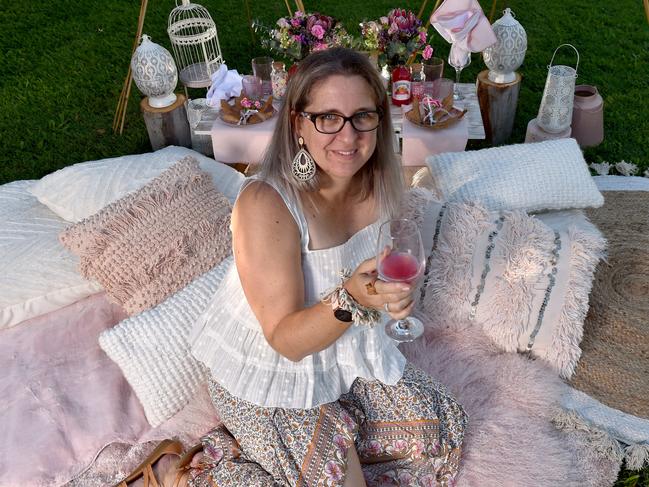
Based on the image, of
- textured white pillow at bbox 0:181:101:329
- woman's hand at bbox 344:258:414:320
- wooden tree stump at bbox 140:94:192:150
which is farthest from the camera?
wooden tree stump at bbox 140:94:192:150

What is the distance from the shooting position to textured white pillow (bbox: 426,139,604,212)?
3.20m

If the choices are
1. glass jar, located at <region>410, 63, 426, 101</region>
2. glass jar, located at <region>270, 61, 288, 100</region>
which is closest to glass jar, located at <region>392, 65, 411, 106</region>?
glass jar, located at <region>410, 63, 426, 101</region>

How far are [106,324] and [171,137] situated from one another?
1920 mm

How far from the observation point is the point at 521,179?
323 cm

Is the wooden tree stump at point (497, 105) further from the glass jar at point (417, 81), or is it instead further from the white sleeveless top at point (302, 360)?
the white sleeveless top at point (302, 360)

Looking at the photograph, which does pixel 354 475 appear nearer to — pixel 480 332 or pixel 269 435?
pixel 269 435

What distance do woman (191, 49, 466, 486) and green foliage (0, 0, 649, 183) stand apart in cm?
276

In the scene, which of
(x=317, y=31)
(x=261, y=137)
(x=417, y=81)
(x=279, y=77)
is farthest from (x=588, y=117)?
(x=261, y=137)

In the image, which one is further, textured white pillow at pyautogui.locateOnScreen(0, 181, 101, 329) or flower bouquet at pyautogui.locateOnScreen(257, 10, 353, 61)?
flower bouquet at pyautogui.locateOnScreen(257, 10, 353, 61)

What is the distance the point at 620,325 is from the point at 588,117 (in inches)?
82.3

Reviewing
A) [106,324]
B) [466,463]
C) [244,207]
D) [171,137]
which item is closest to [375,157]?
[244,207]

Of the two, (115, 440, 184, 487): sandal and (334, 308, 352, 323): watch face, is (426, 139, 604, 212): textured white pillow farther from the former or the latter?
(115, 440, 184, 487): sandal

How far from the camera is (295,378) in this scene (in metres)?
2.29

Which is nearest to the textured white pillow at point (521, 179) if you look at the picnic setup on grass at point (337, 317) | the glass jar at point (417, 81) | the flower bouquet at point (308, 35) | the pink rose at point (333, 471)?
the picnic setup on grass at point (337, 317)
